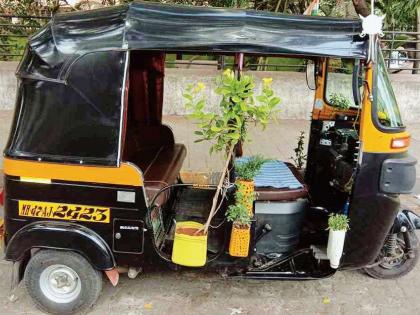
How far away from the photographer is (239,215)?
3.31 meters

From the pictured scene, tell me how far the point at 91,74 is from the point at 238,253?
1572 mm

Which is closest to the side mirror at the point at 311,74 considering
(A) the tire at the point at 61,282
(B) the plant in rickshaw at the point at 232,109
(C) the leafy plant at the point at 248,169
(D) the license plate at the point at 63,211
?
(C) the leafy plant at the point at 248,169

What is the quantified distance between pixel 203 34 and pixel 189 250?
1.45 metres

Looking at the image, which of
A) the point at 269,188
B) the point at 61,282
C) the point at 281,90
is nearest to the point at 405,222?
the point at 269,188

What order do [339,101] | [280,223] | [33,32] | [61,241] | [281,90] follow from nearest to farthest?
1. [61,241]
2. [280,223]
3. [339,101]
4. [281,90]
5. [33,32]

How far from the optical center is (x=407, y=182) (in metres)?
3.40

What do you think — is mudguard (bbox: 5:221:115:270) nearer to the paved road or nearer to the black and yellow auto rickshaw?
the black and yellow auto rickshaw

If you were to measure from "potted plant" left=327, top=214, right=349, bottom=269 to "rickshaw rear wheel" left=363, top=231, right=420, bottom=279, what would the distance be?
2.43 feet

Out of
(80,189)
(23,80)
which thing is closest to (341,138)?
(80,189)

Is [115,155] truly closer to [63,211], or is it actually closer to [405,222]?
[63,211]

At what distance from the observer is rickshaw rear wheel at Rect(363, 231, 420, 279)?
4035 mm

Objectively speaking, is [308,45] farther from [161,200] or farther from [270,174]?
[161,200]

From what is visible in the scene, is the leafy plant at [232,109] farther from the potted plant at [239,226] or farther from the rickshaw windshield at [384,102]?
the rickshaw windshield at [384,102]

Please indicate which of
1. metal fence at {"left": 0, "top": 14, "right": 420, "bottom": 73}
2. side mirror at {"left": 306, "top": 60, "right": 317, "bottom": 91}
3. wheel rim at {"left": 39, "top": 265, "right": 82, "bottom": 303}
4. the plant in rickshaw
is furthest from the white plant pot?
metal fence at {"left": 0, "top": 14, "right": 420, "bottom": 73}
